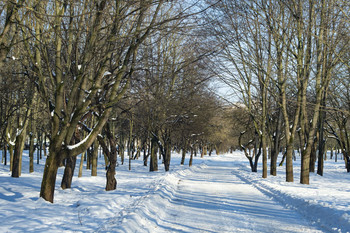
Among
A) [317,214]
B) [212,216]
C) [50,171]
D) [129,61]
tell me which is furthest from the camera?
[129,61]

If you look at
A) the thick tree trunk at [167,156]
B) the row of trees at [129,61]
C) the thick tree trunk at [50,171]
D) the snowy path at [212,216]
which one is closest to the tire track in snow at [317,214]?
the snowy path at [212,216]

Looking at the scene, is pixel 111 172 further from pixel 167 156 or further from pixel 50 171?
pixel 167 156

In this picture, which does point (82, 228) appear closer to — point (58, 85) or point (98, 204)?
point (98, 204)

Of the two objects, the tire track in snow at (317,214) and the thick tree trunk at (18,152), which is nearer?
the tire track in snow at (317,214)

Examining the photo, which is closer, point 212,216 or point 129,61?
point 212,216

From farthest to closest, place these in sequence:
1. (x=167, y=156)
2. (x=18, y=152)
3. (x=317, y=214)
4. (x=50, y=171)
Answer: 1. (x=167, y=156)
2. (x=18, y=152)
3. (x=50, y=171)
4. (x=317, y=214)

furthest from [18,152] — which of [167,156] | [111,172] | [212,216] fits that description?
[212,216]

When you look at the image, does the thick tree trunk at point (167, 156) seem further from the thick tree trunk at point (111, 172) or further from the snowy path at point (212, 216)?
the snowy path at point (212, 216)

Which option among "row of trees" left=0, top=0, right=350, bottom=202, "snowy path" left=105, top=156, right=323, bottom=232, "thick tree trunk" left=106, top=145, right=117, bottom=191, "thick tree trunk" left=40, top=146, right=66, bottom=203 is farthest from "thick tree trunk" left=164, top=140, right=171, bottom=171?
"thick tree trunk" left=40, top=146, right=66, bottom=203

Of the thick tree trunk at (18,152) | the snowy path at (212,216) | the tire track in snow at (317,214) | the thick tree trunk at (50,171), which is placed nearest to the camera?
the snowy path at (212,216)

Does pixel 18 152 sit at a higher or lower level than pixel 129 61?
lower

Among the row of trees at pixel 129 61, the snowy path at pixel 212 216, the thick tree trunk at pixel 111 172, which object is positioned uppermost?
the row of trees at pixel 129 61

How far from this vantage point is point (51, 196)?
328 inches

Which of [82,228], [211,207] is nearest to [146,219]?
[82,228]
